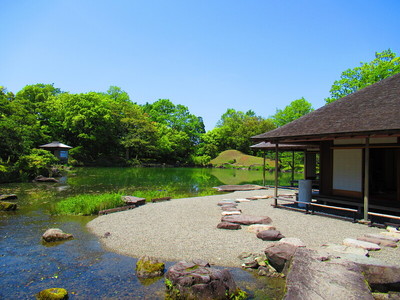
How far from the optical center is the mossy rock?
434cm

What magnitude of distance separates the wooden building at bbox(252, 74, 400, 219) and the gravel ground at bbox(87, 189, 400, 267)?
5.97ft

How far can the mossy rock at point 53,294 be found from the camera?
4344 mm

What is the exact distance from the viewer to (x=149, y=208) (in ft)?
37.6

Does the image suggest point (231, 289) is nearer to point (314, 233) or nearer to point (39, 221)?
point (314, 233)

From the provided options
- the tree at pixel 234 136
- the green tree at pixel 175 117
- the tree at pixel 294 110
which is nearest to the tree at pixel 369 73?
the tree at pixel 294 110

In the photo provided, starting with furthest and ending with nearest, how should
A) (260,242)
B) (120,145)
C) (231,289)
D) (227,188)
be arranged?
(120,145) → (227,188) → (260,242) → (231,289)

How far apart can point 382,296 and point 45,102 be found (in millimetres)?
44181

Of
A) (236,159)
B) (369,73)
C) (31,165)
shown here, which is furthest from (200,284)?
(236,159)

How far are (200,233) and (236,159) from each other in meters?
42.0

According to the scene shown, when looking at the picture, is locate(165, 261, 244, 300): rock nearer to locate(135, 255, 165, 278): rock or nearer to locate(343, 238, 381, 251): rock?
locate(135, 255, 165, 278): rock

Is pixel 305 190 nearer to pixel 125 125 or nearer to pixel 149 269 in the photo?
pixel 149 269

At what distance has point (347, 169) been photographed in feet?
35.7

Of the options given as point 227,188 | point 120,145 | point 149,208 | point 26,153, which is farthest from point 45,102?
point 149,208

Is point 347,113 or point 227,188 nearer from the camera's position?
point 347,113
